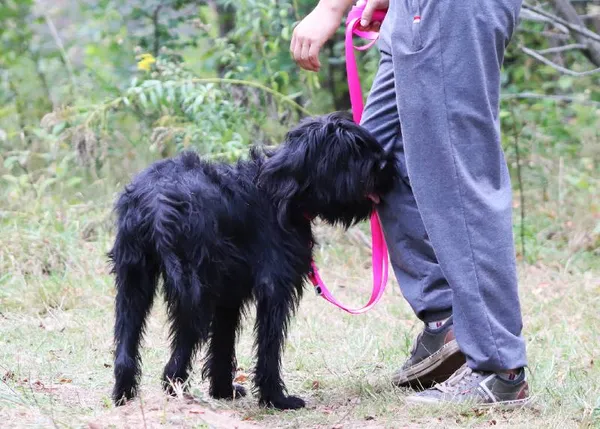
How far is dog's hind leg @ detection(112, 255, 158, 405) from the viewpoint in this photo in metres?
3.12

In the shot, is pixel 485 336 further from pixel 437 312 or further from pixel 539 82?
pixel 539 82

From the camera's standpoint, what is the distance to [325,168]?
10.9 feet

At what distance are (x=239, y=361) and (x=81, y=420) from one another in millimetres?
1482

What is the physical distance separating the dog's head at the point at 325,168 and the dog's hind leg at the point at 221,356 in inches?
20.7

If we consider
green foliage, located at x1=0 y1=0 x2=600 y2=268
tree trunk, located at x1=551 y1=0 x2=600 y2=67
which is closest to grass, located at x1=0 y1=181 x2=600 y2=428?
green foliage, located at x1=0 y1=0 x2=600 y2=268

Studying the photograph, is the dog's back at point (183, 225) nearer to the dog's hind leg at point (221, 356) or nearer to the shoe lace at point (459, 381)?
the dog's hind leg at point (221, 356)

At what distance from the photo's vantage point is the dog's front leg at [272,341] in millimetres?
3232

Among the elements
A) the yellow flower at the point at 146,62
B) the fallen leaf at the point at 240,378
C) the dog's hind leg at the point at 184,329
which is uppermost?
the yellow flower at the point at 146,62

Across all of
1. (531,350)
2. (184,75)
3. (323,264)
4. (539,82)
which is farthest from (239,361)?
(539,82)

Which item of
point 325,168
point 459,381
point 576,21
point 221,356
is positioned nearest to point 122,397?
point 221,356

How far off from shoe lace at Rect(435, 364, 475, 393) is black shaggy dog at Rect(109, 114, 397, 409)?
0.52m

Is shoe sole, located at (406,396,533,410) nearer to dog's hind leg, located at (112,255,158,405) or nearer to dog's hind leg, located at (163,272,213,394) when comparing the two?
dog's hind leg, located at (163,272,213,394)

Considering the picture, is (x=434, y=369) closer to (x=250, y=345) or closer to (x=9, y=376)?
(x=250, y=345)

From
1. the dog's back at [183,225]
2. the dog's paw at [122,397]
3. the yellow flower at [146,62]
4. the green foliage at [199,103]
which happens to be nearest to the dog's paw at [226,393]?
the dog's paw at [122,397]
